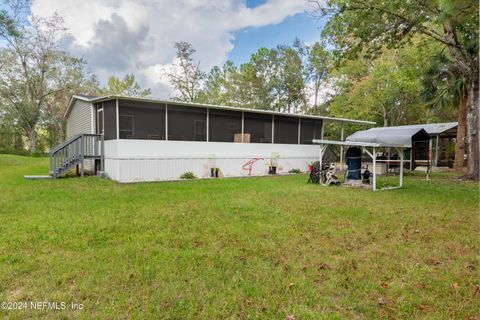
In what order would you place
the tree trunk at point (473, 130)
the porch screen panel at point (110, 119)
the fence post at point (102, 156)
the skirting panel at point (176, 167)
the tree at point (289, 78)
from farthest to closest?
the tree at point (289, 78), the fence post at point (102, 156), the tree trunk at point (473, 130), the porch screen panel at point (110, 119), the skirting panel at point (176, 167)

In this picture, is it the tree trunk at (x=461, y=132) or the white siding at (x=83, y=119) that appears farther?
the tree trunk at (x=461, y=132)

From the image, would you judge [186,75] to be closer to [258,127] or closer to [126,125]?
[258,127]

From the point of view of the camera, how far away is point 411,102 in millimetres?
22703

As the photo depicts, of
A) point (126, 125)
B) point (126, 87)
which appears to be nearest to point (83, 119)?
point (126, 125)

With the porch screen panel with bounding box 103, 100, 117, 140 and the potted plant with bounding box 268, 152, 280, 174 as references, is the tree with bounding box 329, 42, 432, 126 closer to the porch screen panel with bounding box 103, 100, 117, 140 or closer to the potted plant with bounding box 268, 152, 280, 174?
the potted plant with bounding box 268, 152, 280, 174

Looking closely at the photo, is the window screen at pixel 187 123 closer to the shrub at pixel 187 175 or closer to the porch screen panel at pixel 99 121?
the shrub at pixel 187 175

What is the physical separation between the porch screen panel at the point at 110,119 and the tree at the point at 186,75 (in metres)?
18.6

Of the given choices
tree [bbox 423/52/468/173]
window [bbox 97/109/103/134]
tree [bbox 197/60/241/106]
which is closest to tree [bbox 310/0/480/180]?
tree [bbox 423/52/468/173]

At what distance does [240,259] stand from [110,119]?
28.5 ft

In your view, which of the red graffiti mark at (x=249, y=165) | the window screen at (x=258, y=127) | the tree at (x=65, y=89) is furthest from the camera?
the tree at (x=65, y=89)

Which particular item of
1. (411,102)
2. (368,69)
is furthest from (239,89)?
(411,102)

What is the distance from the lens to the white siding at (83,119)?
38.5ft

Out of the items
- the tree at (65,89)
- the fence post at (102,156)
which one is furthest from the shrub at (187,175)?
the tree at (65,89)

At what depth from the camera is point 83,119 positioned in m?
12.8
